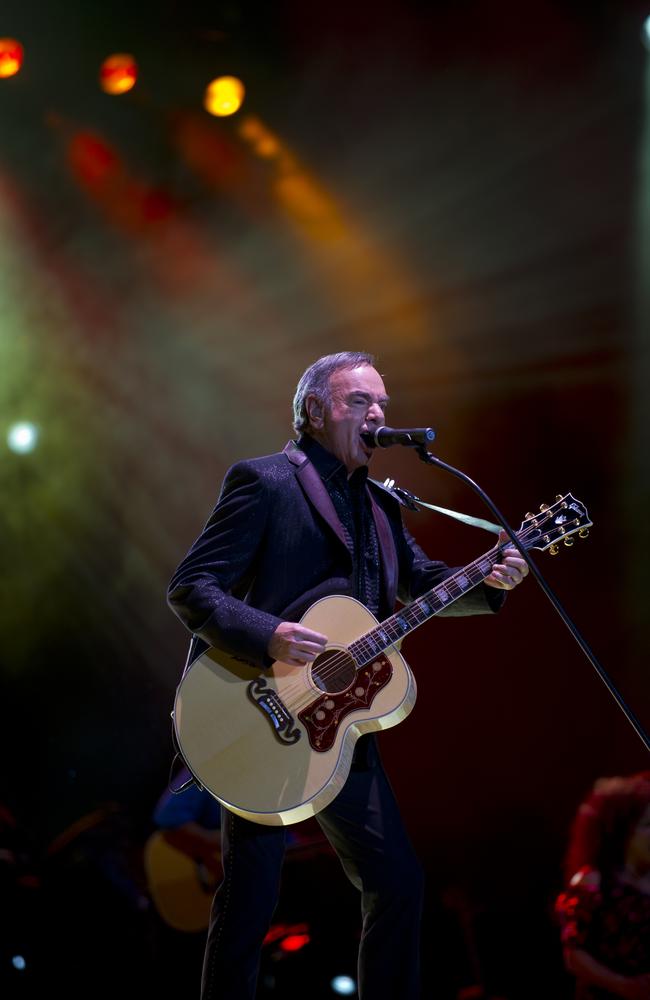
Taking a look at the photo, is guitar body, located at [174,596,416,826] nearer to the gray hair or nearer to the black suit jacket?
the black suit jacket

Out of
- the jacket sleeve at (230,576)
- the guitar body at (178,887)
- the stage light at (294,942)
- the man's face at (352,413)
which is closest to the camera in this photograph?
the jacket sleeve at (230,576)

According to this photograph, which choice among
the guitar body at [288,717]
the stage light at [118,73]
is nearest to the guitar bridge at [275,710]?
the guitar body at [288,717]

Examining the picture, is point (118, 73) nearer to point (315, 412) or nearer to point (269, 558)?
point (315, 412)

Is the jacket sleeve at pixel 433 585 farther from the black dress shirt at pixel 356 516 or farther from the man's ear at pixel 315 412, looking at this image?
the man's ear at pixel 315 412

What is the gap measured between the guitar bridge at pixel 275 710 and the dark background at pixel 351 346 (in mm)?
2938

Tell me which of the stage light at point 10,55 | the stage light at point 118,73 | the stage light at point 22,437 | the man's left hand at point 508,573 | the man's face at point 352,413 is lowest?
the man's left hand at point 508,573

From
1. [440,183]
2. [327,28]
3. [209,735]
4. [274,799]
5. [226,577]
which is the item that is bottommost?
[274,799]

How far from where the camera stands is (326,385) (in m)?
3.33

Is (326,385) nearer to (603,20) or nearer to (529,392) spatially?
(529,392)

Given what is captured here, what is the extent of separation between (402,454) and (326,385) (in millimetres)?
2489

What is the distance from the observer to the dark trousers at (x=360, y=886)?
2.55 meters

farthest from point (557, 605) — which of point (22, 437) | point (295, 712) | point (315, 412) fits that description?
point (22, 437)

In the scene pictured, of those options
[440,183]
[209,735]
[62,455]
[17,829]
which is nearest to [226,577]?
[209,735]

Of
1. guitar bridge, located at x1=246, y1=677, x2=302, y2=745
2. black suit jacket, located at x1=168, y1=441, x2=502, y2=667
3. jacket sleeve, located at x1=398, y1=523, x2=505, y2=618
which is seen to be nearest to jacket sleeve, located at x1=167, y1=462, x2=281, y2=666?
black suit jacket, located at x1=168, y1=441, x2=502, y2=667
